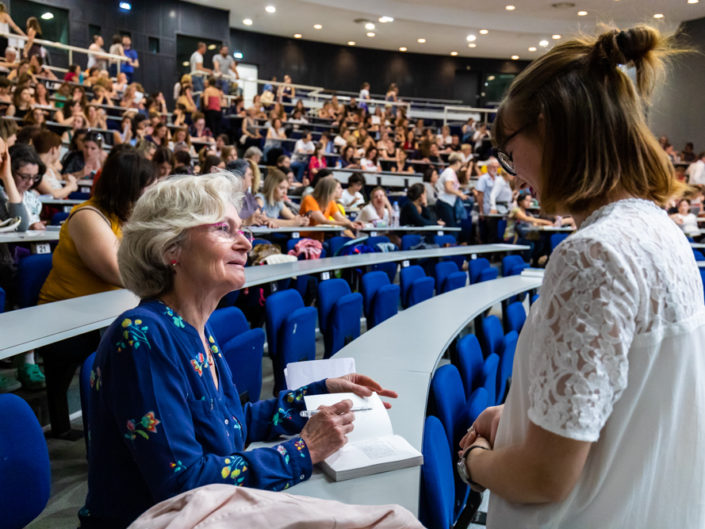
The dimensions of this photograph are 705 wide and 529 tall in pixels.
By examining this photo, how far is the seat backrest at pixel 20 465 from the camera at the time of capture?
121cm

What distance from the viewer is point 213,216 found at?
1.42m

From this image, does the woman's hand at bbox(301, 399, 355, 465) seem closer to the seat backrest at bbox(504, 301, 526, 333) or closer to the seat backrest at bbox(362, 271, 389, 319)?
the seat backrest at bbox(504, 301, 526, 333)

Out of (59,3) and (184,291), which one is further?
(59,3)

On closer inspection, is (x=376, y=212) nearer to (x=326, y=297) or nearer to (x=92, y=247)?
(x=326, y=297)

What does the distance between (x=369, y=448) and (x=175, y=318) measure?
20.4 inches

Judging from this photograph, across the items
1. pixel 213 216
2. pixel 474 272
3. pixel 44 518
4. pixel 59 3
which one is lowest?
pixel 44 518

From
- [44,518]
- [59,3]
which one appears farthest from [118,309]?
[59,3]

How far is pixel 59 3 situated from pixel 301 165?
7.41m

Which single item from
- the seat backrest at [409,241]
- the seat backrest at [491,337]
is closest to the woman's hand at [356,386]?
the seat backrest at [491,337]

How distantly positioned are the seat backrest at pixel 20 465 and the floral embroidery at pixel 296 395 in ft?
1.90

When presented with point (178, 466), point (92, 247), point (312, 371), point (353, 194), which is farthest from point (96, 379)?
point (353, 194)

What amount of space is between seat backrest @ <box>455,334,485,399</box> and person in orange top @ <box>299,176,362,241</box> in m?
4.12

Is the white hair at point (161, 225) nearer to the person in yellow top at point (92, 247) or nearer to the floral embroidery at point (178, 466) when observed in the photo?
the floral embroidery at point (178, 466)

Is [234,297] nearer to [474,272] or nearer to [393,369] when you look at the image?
[393,369]
